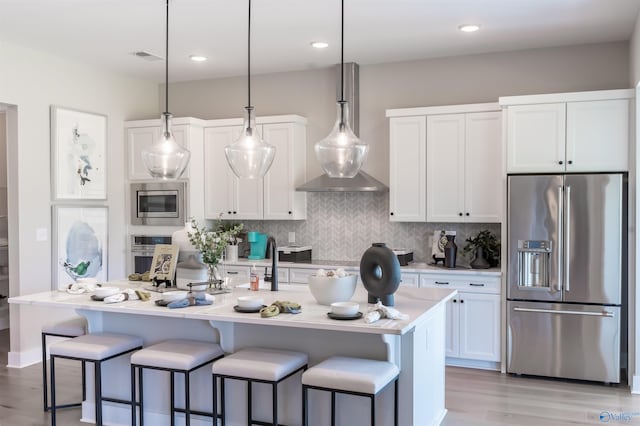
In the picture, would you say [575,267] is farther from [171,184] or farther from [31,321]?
[31,321]

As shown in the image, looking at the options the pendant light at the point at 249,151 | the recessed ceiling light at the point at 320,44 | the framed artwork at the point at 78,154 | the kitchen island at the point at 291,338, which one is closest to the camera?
the kitchen island at the point at 291,338

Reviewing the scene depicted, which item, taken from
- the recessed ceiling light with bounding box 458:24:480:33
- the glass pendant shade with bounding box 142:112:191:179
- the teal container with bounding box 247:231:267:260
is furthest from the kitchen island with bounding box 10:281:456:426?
the recessed ceiling light with bounding box 458:24:480:33

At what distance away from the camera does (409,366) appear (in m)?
3.30

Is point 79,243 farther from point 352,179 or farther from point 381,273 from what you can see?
point 381,273

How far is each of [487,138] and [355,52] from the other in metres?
1.43

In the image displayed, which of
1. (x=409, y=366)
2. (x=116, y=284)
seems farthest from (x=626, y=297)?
(x=116, y=284)

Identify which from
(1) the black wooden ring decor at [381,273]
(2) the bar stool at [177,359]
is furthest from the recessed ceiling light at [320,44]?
(2) the bar stool at [177,359]

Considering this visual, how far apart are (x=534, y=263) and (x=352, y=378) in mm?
2629

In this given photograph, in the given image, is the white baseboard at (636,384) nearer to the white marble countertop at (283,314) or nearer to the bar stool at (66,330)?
the white marble countertop at (283,314)

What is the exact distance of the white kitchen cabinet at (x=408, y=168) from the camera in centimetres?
557

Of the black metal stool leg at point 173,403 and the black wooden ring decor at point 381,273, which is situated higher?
the black wooden ring decor at point 381,273

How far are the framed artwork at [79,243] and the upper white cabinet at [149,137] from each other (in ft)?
1.86

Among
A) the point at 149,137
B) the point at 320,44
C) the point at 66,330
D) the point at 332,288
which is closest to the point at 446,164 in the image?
the point at 320,44

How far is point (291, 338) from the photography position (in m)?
3.57
